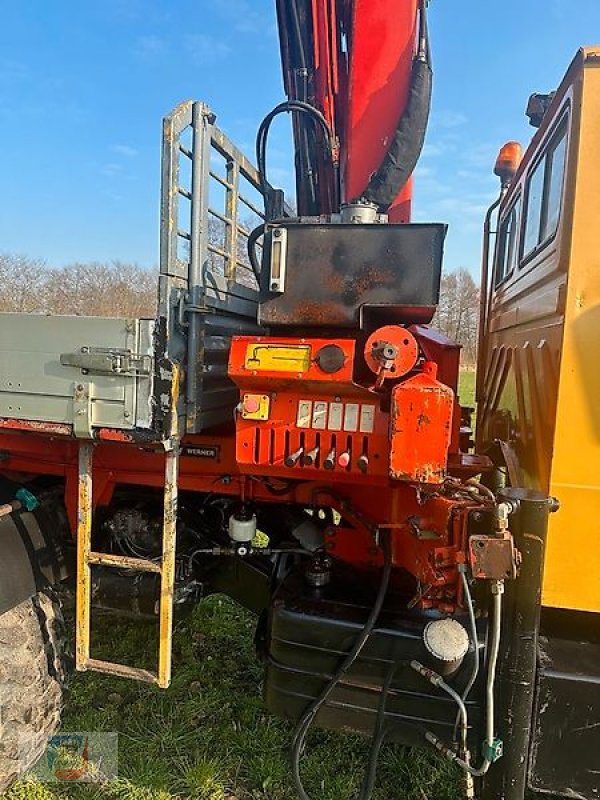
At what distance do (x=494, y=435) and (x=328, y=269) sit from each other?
57.5 inches

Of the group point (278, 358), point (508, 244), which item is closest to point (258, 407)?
point (278, 358)

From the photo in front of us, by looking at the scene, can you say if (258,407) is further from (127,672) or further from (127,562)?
(127,672)

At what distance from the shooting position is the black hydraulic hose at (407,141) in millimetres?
2902

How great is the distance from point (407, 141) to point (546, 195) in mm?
897

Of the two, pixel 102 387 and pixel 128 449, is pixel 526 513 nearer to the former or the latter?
pixel 102 387

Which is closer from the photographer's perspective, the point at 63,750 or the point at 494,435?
the point at 63,750

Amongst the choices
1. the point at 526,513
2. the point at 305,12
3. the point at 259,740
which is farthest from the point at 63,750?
the point at 305,12

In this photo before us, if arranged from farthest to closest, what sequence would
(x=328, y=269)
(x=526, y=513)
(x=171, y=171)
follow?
(x=171, y=171) < (x=328, y=269) < (x=526, y=513)

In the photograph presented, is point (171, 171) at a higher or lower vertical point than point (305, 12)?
lower

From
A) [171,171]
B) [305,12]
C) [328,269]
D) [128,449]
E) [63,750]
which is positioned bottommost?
[63,750]

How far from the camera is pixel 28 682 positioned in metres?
2.36

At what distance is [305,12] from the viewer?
309 cm

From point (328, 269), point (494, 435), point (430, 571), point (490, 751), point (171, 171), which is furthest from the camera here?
point (494, 435)

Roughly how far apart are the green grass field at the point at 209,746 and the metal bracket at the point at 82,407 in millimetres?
1502
